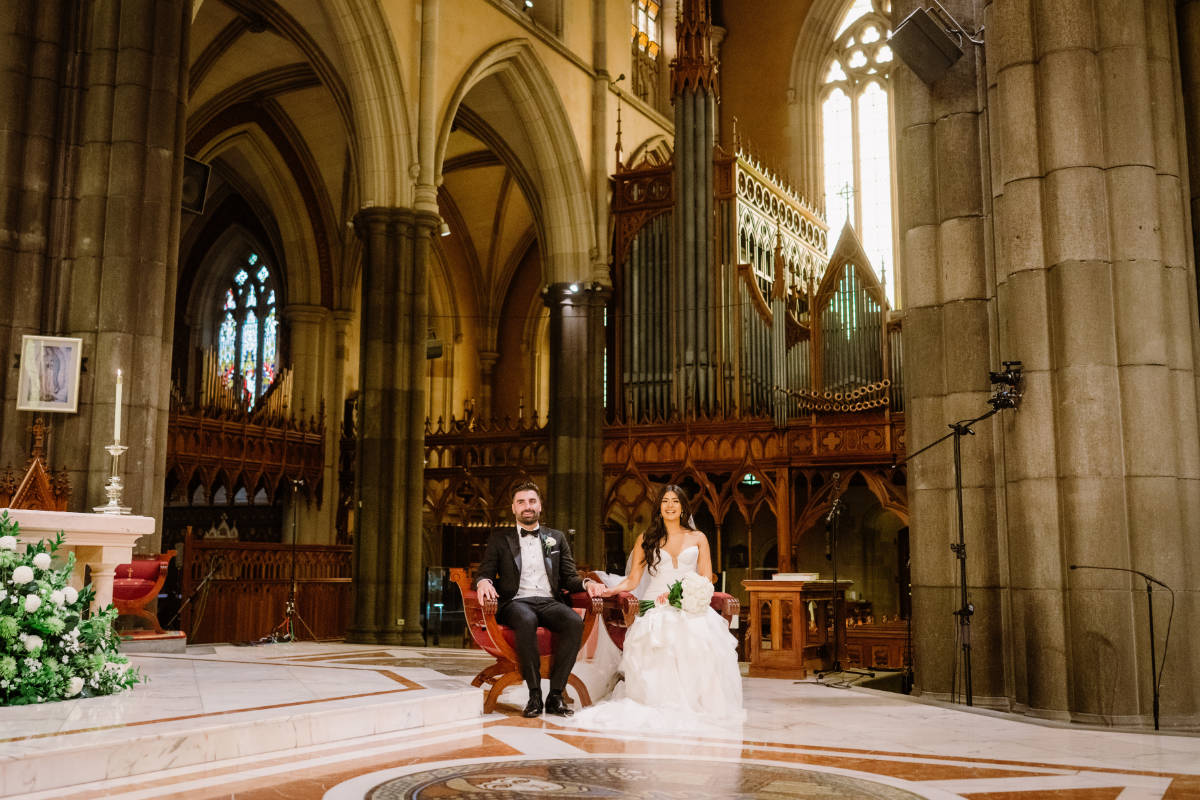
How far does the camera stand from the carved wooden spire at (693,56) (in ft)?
54.3

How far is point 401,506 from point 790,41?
1281cm

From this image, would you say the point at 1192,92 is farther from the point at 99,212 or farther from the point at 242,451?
the point at 242,451

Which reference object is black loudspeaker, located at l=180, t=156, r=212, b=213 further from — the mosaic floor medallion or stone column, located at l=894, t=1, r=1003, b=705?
the mosaic floor medallion

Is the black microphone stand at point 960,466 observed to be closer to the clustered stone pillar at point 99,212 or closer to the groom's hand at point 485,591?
the groom's hand at point 485,591

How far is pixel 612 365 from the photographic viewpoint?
17.1 metres

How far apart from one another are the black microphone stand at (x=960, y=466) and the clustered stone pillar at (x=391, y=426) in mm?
7692

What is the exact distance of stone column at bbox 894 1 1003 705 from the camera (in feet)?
24.4

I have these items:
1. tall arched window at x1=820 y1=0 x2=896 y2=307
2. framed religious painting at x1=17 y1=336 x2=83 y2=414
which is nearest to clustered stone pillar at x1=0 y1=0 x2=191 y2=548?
framed religious painting at x1=17 y1=336 x2=83 y2=414

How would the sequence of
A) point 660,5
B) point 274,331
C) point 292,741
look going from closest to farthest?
point 292,741 < point 660,5 < point 274,331

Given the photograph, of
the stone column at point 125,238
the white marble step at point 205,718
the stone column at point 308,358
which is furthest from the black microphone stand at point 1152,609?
the stone column at point 308,358

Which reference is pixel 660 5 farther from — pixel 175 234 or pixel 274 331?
pixel 175 234

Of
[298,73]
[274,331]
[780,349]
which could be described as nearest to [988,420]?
[780,349]

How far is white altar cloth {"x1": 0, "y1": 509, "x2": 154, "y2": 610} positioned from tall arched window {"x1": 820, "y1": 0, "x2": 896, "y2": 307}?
51.4ft

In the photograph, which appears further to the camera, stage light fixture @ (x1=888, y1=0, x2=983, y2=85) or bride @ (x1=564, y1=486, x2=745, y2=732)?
stage light fixture @ (x1=888, y1=0, x2=983, y2=85)
